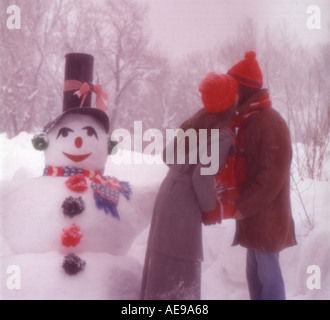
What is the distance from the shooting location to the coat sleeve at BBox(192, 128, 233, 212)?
1.10 meters

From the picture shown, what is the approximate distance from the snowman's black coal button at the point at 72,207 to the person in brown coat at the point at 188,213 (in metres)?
0.26

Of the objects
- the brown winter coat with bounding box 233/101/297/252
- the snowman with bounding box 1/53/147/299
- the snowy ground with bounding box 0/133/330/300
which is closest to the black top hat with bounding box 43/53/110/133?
the snowman with bounding box 1/53/147/299

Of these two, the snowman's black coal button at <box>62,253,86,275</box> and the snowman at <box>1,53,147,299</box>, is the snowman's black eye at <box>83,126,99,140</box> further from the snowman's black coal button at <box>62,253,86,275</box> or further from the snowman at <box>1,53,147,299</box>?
the snowman's black coal button at <box>62,253,86,275</box>

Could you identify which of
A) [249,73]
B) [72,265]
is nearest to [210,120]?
[249,73]

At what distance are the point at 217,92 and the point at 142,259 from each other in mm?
779

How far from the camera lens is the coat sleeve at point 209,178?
3.62ft

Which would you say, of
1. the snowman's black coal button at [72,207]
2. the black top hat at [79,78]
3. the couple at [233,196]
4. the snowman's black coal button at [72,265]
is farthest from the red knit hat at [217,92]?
the snowman's black coal button at [72,265]

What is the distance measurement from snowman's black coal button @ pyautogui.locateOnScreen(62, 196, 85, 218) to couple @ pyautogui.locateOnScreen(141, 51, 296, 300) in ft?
0.83

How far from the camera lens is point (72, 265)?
118 cm

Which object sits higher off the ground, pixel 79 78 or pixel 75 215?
pixel 79 78

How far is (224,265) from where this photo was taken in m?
1.61

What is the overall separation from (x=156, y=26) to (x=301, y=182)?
1.02 m

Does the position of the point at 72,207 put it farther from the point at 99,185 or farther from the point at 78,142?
the point at 78,142
